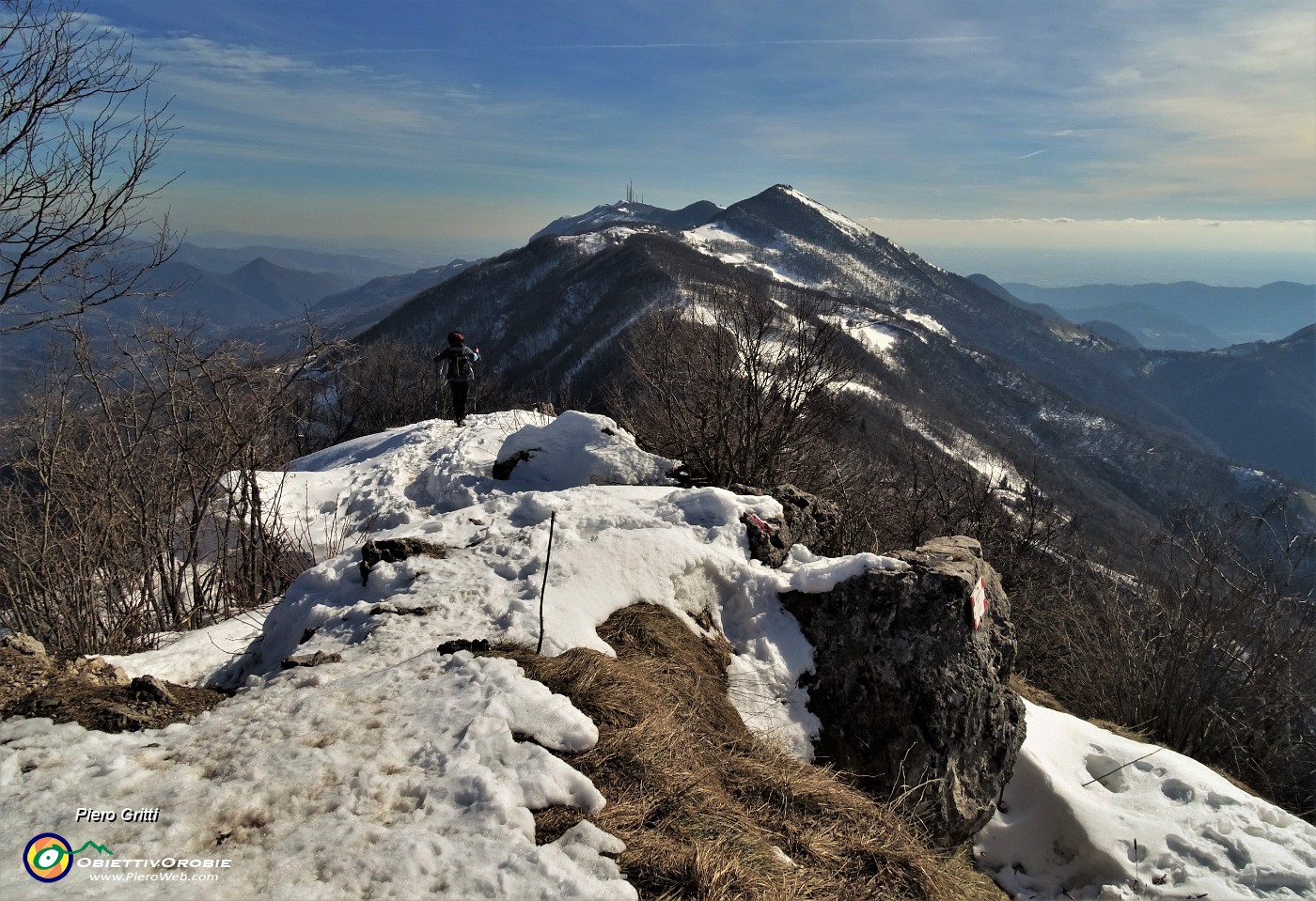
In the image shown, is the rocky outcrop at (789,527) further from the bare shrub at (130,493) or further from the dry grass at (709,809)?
the bare shrub at (130,493)

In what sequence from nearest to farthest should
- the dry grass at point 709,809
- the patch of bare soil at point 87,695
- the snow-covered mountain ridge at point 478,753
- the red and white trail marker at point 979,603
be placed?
1. the snow-covered mountain ridge at point 478,753
2. the dry grass at point 709,809
3. the patch of bare soil at point 87,695
4. the red and white trail marker at point 979,603

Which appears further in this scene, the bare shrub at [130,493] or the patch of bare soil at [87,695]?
the bare shrub at [130,493]

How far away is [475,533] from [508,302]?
121 meters

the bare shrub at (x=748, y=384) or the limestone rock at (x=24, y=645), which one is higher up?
the bare shrub at (x=748, y=384)

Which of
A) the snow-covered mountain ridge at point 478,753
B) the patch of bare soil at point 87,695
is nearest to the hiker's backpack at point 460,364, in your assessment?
the snow-covered mountain ridge at point 478,753

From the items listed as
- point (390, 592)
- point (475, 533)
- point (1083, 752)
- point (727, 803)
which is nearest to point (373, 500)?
point (475, 533)

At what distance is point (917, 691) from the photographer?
5965 millimetres

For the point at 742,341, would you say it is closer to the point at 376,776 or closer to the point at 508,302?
the point at 376,776

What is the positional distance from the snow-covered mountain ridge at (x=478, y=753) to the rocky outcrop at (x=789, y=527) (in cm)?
19

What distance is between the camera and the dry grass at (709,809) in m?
3.15

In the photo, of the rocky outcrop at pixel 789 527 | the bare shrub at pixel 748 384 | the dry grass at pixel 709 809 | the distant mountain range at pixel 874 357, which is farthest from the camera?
the distant mountain range at pixel 874 357
